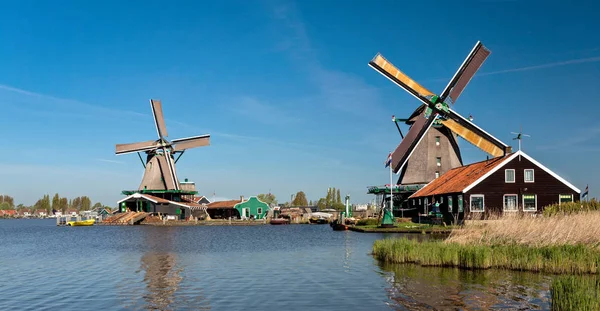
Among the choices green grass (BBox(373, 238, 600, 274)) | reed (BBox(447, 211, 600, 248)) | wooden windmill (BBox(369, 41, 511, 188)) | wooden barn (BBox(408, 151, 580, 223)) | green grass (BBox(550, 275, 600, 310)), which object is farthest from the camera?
Answer: wooden windmill (BBox(369, 41, 511, 188))

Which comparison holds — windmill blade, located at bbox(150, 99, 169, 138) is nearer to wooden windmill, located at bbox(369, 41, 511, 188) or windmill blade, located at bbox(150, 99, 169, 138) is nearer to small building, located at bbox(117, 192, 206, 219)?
small building, located at bbox(117, 192, 206, 219)

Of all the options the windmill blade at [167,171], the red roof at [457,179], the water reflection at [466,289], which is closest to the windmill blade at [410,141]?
the red roof at [457,179]

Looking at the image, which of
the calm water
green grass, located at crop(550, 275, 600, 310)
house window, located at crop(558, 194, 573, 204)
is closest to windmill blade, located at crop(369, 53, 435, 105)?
house window, located at crop(558, 194, 573, 204)

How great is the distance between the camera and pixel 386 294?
18328 mm

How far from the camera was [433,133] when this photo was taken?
211 ft

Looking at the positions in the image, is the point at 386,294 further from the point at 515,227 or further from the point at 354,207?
the point at 354,207

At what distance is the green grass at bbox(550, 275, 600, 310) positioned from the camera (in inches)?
509

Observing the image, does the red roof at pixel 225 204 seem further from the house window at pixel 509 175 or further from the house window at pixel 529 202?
the house window at pixel 529 202

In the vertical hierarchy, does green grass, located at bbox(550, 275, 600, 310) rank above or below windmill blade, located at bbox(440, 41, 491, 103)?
below

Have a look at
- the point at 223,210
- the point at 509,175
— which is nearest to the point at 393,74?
the point at 509,175

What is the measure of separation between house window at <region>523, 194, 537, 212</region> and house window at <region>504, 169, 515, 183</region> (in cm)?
178

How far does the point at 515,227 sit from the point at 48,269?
21.2m

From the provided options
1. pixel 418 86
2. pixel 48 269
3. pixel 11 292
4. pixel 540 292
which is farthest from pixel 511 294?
pixel 418 86

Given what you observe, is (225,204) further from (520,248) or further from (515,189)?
(520,248)
